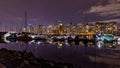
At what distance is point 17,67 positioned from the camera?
17.1 metres

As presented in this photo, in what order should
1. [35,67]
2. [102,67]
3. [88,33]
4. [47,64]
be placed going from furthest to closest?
[88,33] < [102,67] < [47,64] < [35,67]

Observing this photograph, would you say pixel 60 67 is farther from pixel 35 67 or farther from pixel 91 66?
pixel 91 66

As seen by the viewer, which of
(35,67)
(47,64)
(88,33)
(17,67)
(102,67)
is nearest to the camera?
(17,67)

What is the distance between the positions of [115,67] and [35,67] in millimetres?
13460

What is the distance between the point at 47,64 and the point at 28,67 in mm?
2769

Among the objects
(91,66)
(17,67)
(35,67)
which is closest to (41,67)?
(35,67)

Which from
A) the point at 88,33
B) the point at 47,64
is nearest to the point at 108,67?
the point at 47,64

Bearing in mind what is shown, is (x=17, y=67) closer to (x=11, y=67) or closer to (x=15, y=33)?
(x=11, y=67)

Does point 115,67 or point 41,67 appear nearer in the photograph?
point 41,67

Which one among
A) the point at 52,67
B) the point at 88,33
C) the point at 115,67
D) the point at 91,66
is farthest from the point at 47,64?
the point at 88,33

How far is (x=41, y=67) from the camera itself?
62.2ft

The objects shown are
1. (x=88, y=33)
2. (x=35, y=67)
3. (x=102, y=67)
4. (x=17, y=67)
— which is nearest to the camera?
(x=17, y=67)

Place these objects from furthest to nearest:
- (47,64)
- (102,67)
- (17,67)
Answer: (102,67)
(47,64)
(17,67)

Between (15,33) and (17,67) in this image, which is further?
(15,33)
